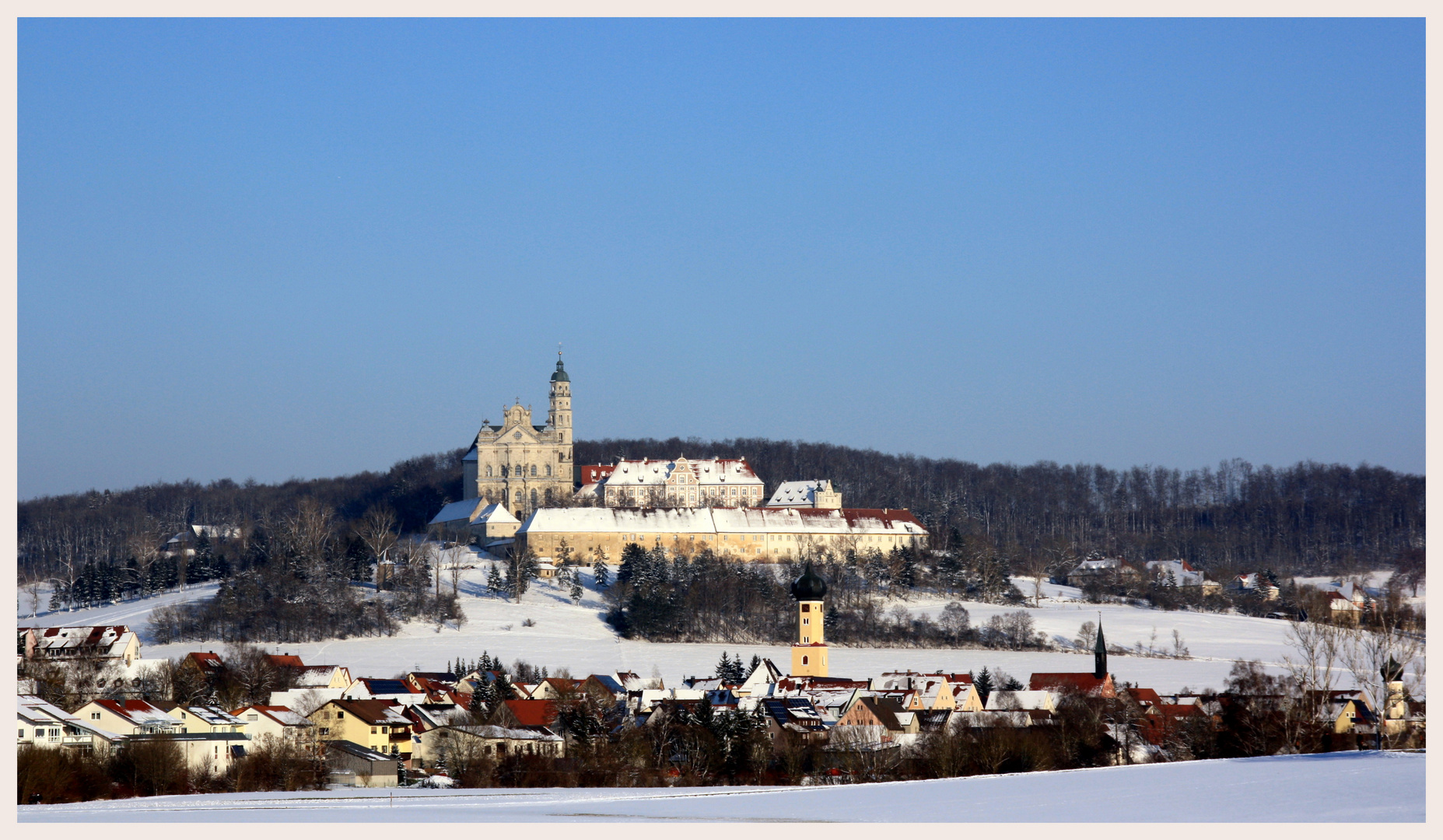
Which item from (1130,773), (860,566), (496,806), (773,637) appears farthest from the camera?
(860,566)

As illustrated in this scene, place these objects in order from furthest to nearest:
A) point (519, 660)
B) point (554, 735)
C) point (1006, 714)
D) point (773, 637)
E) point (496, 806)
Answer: point (773, 637) < point (519, 660) < point (1006, 714) < point (554, 735) < point (496, 806)

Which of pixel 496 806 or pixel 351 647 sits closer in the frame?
pixel 496 806

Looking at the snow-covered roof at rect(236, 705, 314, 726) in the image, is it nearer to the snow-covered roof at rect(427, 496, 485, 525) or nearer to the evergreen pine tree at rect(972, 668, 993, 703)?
the evergreen pine tree at rect(972, 668, 993, 703)

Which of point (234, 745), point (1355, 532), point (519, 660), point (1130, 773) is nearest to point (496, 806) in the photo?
point (1130, 773)

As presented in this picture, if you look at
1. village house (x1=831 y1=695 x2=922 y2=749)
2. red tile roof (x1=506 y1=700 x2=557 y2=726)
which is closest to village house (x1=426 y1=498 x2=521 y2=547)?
red tile roof (x1=506 y1=700 x2=557 y2=726)

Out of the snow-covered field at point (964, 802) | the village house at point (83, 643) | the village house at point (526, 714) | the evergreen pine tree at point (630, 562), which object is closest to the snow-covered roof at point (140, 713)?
the village house at point (526, 714)

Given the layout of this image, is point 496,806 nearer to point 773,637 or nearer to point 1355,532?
point 773,637

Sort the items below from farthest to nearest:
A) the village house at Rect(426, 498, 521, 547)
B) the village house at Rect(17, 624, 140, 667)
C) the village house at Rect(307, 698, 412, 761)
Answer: the village house at Rect(426, 498, 521, 547)
the village house at Rect(17, 624, 140, 667)
the village house at Rect(307, 698, 412, 761)
